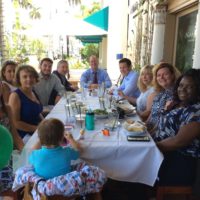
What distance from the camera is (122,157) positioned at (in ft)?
5.57

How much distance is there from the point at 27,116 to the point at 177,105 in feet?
4.51

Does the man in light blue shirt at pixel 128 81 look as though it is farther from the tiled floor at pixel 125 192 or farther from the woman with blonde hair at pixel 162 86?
the tiled floor at pixel 125 192

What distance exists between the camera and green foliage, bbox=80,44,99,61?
15952 millimetres

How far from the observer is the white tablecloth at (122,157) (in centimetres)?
167

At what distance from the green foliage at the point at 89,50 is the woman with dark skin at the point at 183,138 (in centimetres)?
1418

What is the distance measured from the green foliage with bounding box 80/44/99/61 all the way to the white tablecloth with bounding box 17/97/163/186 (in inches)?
569

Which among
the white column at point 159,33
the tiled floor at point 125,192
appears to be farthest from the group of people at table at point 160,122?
the white column at point 159,33

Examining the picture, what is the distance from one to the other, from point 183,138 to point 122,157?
436 millimetres

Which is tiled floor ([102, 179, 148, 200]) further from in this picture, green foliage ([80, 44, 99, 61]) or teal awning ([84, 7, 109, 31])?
green foliage ([80, 44, 99, 61])

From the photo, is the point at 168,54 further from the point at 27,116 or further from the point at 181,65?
the point at 27,116

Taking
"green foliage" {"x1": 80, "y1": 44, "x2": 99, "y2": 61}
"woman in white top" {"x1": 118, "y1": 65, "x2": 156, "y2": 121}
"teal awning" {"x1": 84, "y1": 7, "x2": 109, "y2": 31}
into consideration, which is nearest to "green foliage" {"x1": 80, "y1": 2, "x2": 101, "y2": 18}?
"green foliage" {"x1": 80, "y1": 44, "x2": 99, "y2": 61}

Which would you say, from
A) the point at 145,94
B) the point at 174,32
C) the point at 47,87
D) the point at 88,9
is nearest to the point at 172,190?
the point at 145,94

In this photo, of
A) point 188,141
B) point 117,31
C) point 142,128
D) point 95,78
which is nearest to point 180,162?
point 188,141

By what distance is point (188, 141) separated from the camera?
1732 mm
